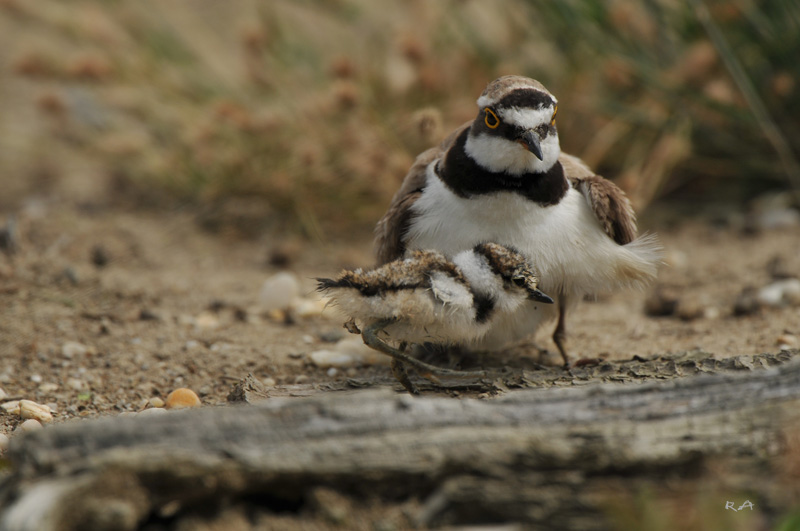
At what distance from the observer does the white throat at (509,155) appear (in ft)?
12.8

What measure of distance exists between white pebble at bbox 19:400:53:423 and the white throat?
7.82 ft

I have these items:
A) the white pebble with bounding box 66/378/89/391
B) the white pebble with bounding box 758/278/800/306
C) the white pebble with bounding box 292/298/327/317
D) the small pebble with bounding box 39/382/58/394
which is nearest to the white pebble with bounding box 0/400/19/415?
the small pebble with bounding box 39/382/58/394

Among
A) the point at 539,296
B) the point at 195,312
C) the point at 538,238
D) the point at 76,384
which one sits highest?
the point at 538,238

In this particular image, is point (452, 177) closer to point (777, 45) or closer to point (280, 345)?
point (280, 345)

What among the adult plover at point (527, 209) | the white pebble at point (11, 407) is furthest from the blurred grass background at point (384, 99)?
the white pebble at point (11, 407)

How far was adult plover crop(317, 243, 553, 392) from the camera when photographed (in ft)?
11.7

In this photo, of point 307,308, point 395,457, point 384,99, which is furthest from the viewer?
Answer: point 384,99

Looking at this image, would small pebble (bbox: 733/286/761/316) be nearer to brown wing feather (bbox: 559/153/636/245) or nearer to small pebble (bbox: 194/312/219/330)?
brown wing feather (bbox: 559/153/636/245)

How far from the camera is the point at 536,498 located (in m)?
2.56

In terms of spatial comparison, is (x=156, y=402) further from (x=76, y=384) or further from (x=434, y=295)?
(x=434, y=295)

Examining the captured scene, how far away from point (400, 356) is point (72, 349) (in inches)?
79.3

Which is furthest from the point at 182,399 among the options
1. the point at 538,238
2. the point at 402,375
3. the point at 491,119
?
the point at 491,119

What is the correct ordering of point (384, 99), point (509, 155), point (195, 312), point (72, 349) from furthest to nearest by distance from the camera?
point (384, 99) < point (195, 312) < point (72, 349) < point (509, 155)

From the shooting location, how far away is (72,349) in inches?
182
